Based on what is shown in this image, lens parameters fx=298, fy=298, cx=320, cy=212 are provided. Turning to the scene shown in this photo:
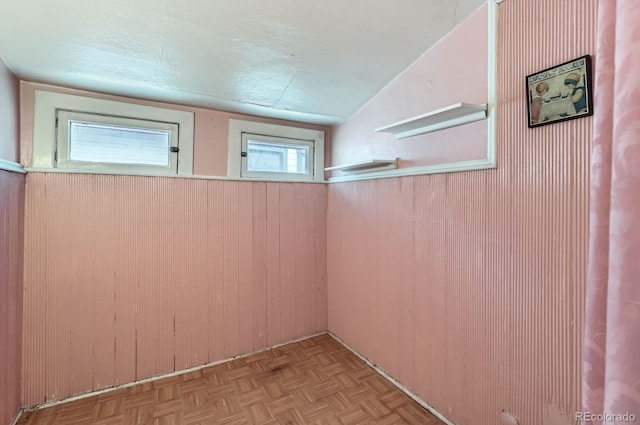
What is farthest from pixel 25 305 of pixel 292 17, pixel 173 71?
pixel 292 17

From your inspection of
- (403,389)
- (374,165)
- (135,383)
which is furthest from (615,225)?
(135,383)

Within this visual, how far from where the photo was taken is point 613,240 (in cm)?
69

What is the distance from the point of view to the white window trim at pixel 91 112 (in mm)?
1747

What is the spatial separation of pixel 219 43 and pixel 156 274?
152 centimetres

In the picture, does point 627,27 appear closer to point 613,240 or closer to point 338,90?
point 613,240

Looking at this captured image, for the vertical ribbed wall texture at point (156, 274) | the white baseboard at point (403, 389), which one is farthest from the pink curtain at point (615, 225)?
the vertical ribbed wall texture at point (156, 274)

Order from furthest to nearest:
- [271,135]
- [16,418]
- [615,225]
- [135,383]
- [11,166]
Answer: [271,135]
[135,383]
[16,418]
[11,166]
[615,225]

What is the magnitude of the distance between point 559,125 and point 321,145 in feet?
5.94

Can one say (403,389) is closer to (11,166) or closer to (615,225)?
(615,225)

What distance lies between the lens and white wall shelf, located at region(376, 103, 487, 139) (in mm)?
1394

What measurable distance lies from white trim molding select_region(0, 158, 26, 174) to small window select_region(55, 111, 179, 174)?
6.7 inches

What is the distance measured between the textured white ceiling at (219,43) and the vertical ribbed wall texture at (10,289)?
2.23 feet

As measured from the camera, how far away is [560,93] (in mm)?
1116

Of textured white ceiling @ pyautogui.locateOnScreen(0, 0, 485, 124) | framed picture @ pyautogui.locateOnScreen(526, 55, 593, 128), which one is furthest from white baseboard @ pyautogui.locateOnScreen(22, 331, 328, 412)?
framed picture @ pyautogui.locateOnScreen(526, 55, 593, 128)
